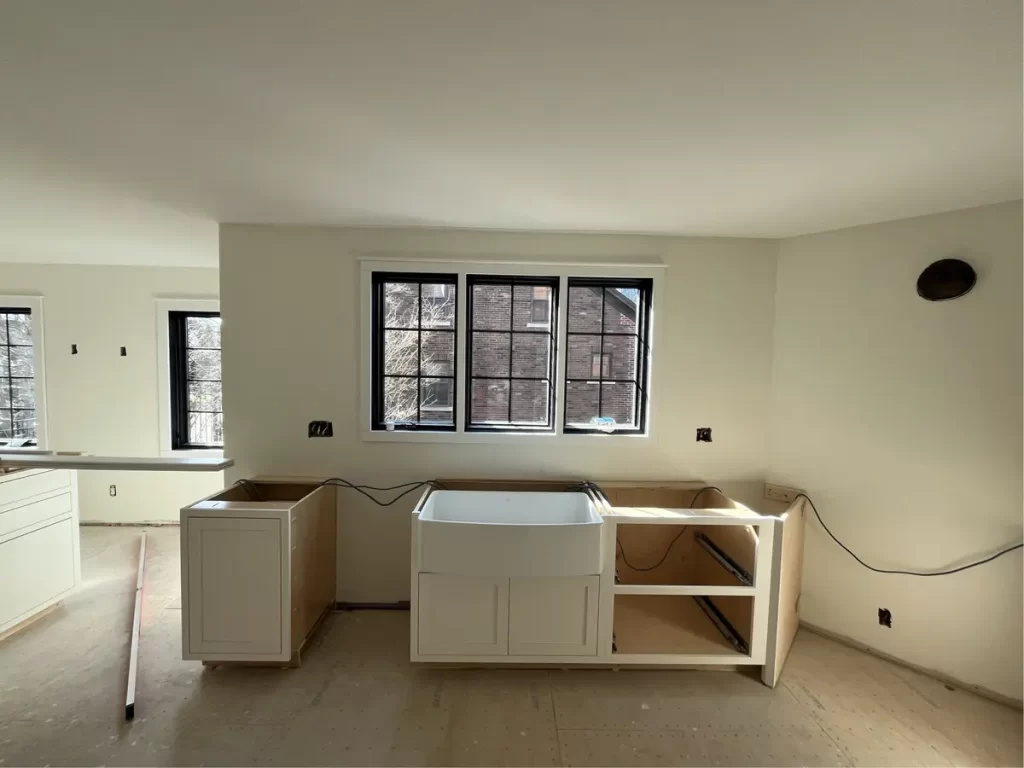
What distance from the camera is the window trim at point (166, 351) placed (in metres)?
3.66

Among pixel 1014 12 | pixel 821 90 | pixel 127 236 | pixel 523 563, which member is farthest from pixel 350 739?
pixel 127 236

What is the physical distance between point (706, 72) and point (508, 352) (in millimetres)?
1794

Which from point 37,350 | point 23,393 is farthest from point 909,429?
point 23,393

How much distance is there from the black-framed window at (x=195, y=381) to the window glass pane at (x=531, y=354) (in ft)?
9.13

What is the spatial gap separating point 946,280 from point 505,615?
2.60m

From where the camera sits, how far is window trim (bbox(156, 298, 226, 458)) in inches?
144

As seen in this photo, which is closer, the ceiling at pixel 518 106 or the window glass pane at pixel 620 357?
the ceiling at pixel 518 106

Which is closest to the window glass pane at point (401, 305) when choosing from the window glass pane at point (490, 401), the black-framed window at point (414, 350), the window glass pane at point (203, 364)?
the black-framed window at point (414, 350)

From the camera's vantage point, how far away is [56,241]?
294cm

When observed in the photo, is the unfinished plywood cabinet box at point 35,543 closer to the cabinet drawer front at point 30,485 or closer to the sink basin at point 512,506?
the cabinet drawer front at point 30,485

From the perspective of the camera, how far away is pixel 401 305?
105 inches

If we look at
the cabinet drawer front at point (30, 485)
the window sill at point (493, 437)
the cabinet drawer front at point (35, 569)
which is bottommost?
the cabinet drawer front at point (35, 569)

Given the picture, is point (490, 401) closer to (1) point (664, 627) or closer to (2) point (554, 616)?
(2) point (554, 616)

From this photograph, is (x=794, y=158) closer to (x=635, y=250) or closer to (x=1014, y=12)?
Answer: (x=1014, y=12)
